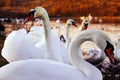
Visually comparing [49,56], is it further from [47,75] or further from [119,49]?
[119,49]

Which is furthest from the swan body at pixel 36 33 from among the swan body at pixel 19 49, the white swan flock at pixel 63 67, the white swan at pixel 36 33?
the white swan flock at pixel 63 67

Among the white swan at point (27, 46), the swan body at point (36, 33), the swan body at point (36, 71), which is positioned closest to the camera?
the swan body at point (36, 71)

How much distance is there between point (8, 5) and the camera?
55.9 ft

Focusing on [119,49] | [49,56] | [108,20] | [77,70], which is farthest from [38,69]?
[108,20]

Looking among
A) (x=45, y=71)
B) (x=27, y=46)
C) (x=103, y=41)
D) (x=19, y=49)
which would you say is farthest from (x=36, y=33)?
(x=45, y=71)

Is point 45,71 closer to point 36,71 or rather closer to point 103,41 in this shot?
point 36,71

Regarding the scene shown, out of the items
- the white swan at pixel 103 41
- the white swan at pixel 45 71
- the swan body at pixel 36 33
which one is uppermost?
the white swan at pixel 103 41

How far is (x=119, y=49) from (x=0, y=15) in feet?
36.6

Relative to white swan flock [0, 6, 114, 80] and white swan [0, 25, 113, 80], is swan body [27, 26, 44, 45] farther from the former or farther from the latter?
white swan [0, 25, 113, 80]

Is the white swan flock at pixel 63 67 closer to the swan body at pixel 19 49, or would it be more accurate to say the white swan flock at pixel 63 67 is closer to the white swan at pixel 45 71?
the white swan at pixel 45 71

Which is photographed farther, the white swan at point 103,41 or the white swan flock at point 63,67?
the white swan at point 103,41

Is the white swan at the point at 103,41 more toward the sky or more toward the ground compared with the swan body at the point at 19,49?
more toward the sky

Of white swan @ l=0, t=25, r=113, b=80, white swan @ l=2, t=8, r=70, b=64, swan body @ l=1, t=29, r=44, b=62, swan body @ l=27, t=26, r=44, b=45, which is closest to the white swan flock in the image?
white swan @ l=0, t=25, r=113, b=80

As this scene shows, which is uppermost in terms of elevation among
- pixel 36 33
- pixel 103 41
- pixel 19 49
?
pixel 103 41
